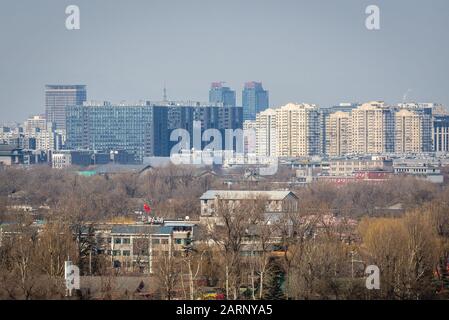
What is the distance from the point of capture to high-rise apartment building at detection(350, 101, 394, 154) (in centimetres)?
4366

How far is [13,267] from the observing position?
35.1ft

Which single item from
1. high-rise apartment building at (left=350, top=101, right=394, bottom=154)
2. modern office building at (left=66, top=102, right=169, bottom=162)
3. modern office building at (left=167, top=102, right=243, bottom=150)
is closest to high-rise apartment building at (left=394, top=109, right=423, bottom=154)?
high-rise apartment building at (left=350, top=101, right=394, bottom=154)

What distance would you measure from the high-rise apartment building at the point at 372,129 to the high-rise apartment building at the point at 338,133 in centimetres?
31

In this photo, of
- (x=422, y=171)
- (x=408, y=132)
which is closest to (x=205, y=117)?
(x=408, y=132)

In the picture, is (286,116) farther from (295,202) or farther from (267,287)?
(267,287)

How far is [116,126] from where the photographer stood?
46.8 meters

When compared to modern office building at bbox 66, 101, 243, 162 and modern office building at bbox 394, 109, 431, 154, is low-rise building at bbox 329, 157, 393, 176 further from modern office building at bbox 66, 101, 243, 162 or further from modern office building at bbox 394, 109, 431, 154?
modern office building at bbox 66, 101, 243, 162

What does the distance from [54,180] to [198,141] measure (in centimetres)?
1774

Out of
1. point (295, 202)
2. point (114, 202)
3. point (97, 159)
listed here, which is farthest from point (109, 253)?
point (97, 159)

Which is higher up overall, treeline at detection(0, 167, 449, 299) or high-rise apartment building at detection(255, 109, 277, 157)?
high-rise apartment building at detection(255, 109, 277, 157)

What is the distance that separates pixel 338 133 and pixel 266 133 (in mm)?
2583

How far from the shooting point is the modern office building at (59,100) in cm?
5300

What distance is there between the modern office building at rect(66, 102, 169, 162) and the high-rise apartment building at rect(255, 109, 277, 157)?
3368 mm
